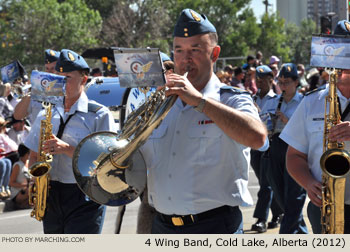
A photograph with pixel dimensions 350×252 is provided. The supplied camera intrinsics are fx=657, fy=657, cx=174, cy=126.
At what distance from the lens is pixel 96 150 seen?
3.55m

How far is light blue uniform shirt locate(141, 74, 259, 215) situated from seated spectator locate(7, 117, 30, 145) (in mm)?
8355

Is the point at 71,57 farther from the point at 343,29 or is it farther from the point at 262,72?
the point at 262,72

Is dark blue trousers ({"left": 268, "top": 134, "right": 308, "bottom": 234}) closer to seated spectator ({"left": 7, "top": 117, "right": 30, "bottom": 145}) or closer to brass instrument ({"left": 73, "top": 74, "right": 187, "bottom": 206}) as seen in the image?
brass instrument ({"left": 73, "top": 74, "right": 187, "bottom": 206})

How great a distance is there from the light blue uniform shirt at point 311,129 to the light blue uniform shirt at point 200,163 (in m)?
0.72

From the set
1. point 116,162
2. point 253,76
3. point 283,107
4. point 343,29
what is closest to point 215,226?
point 116,162

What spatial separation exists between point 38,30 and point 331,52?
35887mm

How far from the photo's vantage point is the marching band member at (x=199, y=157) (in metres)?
3.34

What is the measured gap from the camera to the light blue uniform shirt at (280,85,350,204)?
156 inches

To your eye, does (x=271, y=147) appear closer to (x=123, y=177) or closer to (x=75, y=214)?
(x=75, y=214)

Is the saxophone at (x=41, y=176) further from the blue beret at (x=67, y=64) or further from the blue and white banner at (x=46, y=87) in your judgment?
the blue beret at (x=67, y=64)

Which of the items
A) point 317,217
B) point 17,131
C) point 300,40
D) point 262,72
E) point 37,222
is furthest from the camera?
point 300,40

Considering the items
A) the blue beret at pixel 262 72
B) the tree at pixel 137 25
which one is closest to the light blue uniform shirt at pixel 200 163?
the blue beret at pixel 262 72

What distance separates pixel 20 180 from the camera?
10.3 meters

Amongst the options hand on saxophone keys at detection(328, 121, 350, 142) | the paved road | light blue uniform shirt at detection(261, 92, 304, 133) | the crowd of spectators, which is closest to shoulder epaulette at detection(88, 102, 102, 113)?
hand on saxophone keys at detection(328, 121, 350, 142)
